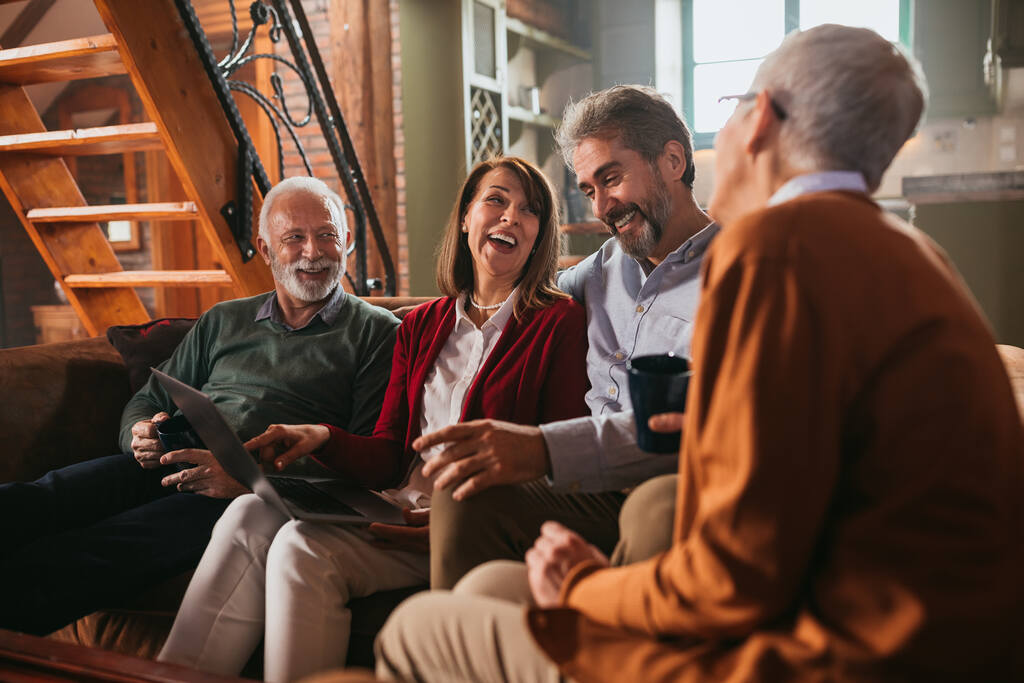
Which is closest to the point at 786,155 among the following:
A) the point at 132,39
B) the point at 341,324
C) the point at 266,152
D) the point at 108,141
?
the point at 341,324

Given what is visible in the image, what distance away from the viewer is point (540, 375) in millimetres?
1646

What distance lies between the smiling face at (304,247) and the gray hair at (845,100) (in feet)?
4.76

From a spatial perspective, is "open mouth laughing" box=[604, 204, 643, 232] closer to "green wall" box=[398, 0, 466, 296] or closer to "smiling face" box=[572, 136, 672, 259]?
"smiling face" box=[572, 136, 672, 259]

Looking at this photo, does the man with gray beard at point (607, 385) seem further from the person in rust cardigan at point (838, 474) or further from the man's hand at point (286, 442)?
the person in rust cardigan at point (838, 474)

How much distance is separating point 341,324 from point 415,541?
0.75 m

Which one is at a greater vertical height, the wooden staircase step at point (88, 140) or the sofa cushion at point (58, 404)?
the wooden staircase step at point (88, 140)

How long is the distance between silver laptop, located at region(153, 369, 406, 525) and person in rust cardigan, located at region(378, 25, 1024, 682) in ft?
2.62

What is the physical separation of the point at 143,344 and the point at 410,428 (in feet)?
3.02

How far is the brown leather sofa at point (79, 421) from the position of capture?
65.2 inches

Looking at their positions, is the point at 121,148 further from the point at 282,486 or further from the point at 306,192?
the point at 282,486

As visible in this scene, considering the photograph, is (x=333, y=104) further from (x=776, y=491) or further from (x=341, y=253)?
(x=776, y=491)

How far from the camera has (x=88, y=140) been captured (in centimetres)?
254

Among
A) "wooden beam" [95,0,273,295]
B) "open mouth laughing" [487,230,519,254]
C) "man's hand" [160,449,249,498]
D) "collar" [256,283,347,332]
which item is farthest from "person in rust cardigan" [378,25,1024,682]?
"wooden beam" [95,0,273,295]

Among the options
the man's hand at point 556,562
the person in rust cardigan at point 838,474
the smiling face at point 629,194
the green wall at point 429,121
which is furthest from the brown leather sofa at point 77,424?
the green wall at point 429,121
